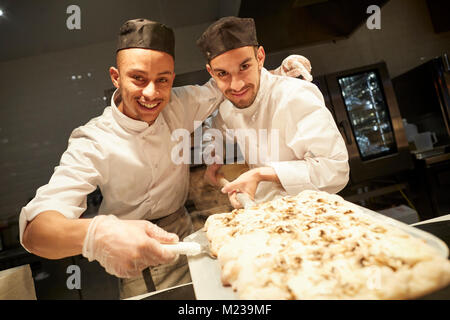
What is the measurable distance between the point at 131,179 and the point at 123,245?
0.96ft

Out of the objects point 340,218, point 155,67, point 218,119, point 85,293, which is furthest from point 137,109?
point 340,218

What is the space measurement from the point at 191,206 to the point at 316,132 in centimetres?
64

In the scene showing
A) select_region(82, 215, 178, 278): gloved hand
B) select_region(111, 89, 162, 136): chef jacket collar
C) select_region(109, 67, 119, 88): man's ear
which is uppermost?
select_region(109, 67, 119, 88): man's ear

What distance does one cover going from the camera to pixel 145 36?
1.03 m

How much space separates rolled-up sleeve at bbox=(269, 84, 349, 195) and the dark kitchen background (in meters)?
0.24

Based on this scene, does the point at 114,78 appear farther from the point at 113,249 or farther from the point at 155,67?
the point at 113,249

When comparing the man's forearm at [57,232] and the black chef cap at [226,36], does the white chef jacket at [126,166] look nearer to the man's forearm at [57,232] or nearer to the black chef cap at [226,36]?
the man's forearm at [57,232]

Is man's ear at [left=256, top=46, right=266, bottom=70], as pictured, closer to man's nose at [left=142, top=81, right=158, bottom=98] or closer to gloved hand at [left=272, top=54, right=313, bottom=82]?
gloved hand at [left=272, top=54, right=313, bottom=82]

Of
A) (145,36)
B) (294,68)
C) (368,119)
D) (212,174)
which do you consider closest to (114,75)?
(145,36)

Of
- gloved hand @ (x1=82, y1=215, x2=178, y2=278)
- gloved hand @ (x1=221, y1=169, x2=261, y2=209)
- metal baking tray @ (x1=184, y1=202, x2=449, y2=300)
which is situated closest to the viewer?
metal baking tray @ (x1=184, y1=202, x2=449, y2=300)

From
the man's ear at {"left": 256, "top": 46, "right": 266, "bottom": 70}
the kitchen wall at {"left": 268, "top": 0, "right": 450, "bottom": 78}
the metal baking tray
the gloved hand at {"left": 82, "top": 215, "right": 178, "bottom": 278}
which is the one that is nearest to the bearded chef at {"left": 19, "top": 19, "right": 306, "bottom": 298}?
the gloved hand at {"left": 82, "top": 215, "right": 178, "bottom": 278}

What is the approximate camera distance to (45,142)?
1067mm

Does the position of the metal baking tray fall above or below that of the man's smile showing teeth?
below

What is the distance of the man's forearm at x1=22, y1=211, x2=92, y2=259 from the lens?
883mm
